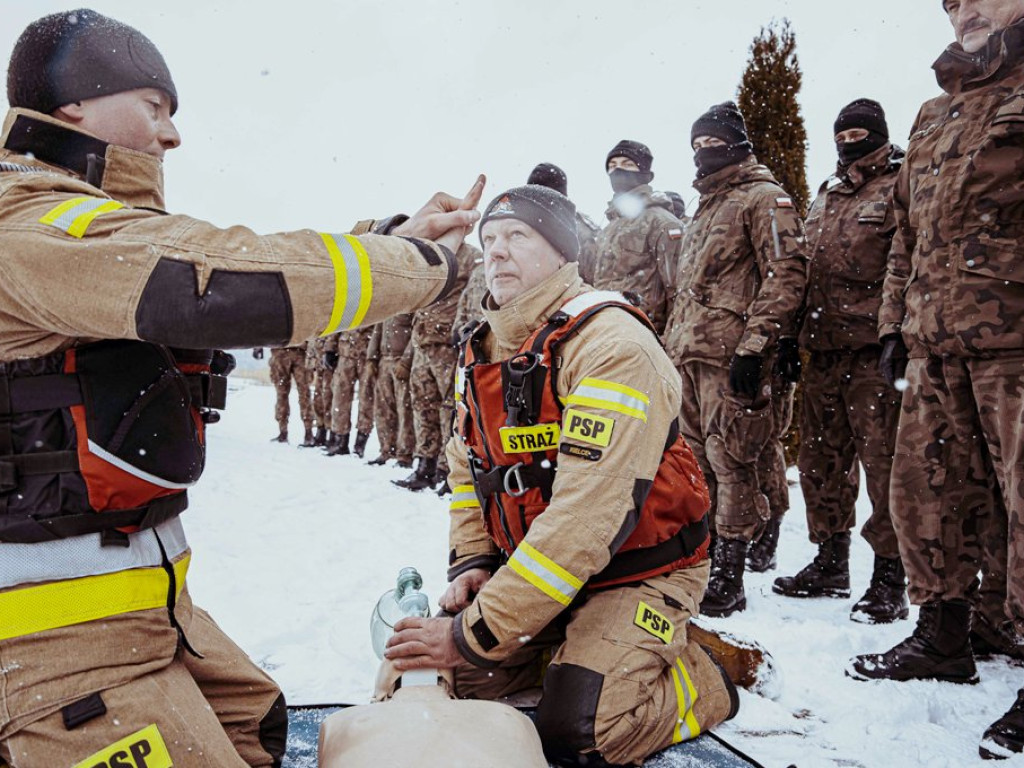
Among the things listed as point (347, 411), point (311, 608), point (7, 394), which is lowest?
point (347, 411)

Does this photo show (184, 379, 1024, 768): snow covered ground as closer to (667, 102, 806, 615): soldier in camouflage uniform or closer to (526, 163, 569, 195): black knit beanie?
(667, 102, 806, 615): soldier in camouflage uniform

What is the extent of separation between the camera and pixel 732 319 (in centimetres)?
411

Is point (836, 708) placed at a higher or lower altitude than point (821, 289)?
lower

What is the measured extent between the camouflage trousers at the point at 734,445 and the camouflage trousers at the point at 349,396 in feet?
22.9

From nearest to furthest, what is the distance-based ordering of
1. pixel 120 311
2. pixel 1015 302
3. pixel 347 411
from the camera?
pixel 120 311, pixel 1015 302, pixel 347 411

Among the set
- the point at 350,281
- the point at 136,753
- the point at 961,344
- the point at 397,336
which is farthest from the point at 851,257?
the point at 397,336

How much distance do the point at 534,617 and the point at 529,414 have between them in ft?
2.03

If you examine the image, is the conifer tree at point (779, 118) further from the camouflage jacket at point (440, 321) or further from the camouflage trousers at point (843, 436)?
the camouflage trousers at point (843, 436)

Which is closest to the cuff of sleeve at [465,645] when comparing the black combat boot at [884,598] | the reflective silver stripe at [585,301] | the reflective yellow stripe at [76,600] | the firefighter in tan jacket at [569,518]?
the firefighter in tan jacket at [569,518]

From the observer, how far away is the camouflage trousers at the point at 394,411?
9.07m

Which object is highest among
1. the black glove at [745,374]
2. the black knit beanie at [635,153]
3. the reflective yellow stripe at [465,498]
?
the black knit beanie at [635,153]

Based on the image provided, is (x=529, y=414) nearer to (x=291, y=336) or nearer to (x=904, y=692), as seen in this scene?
(x=291, y=336)

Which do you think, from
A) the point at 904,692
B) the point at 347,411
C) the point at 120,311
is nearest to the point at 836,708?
the point at 904,692

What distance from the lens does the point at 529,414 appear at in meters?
2.33
